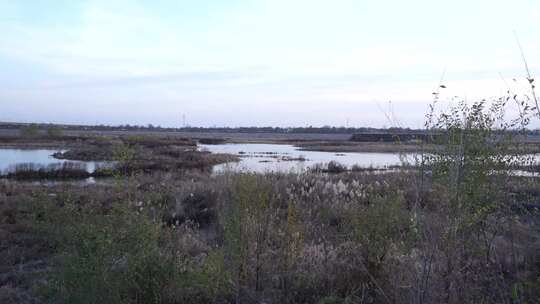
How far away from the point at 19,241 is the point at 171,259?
16.2ft

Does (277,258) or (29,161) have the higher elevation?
(277,258)

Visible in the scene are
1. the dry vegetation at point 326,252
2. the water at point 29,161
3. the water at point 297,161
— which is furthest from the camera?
the water at point 29,161

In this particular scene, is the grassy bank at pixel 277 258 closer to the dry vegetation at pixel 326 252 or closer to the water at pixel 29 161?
the dry vegetation at pixel 326 252

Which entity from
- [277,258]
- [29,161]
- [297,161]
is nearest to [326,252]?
[277,258]

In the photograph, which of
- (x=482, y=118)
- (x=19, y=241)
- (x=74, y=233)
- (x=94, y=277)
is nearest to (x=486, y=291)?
(x=482, y=118)

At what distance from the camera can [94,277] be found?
532 centimetres

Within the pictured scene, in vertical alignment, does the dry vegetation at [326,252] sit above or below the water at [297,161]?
above

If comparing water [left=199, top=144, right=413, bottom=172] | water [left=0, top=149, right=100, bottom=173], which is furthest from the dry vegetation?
water [left=0, top=149, right=100, bottom=173]

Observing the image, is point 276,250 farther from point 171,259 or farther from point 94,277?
point 94,277

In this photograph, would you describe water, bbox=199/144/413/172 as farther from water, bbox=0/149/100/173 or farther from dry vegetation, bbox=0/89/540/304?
dry vegetation, bbox=0/89/540/304

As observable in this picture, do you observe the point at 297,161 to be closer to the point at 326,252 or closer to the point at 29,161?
the point at 29,161

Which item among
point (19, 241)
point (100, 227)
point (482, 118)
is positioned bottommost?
point (19, 241)

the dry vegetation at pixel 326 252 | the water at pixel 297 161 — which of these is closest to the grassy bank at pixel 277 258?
the dry vegetation at pixel 326 252

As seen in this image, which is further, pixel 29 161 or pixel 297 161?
pixel 297 161
